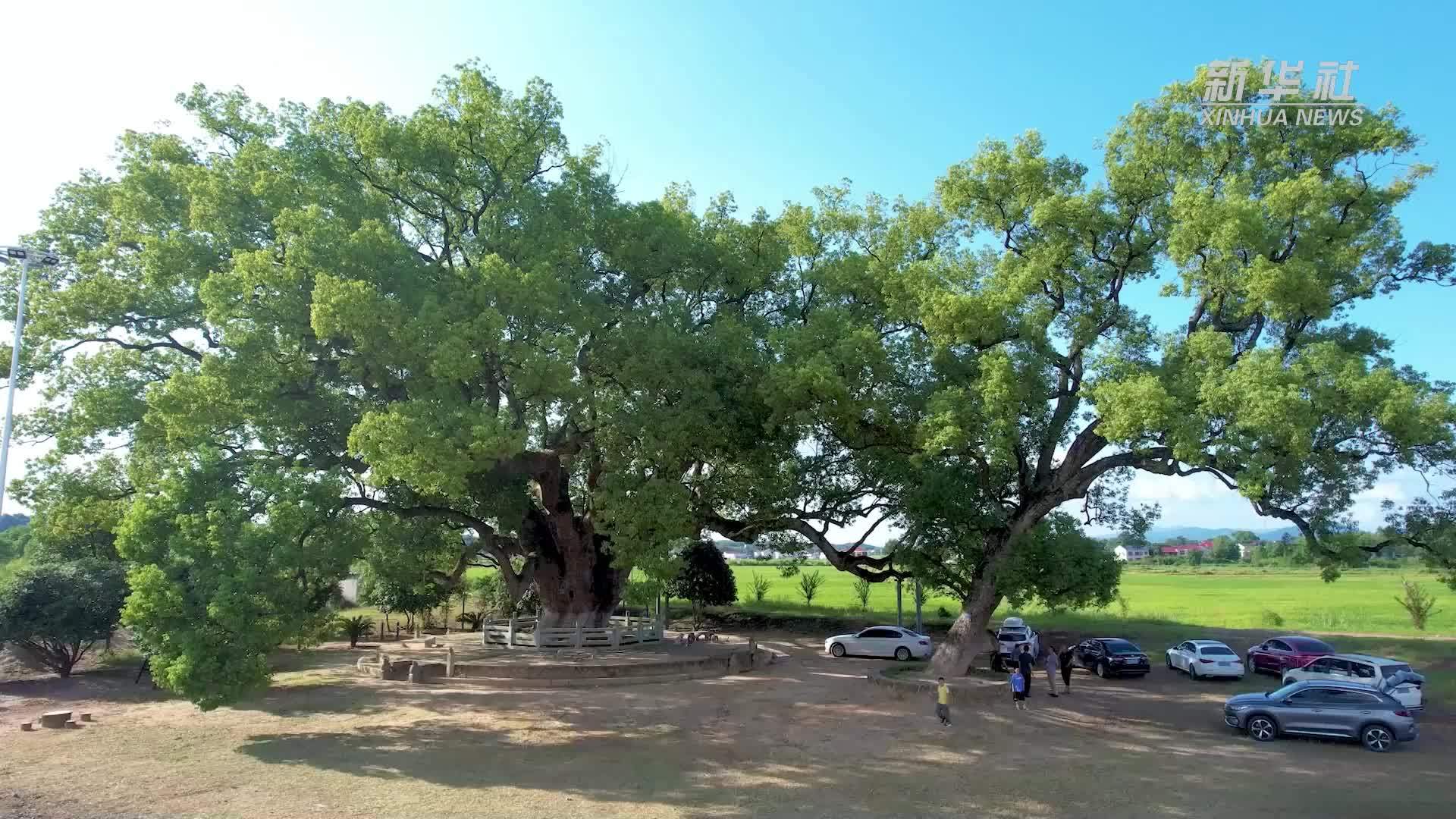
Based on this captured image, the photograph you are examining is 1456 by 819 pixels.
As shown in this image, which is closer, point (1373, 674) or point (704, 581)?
point (1373, 674)

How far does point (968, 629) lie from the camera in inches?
804

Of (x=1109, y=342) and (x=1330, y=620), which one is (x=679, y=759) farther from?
(x=1330, y=620)

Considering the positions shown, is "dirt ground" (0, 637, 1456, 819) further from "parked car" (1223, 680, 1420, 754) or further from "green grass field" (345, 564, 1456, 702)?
"green grass field" (345, 564, 1456, 702)

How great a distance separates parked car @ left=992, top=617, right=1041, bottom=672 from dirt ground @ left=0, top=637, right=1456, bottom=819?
4.69 metres

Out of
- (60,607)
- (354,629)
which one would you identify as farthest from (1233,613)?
(60,607)

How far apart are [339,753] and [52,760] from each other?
4.53m

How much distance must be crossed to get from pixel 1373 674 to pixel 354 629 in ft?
107

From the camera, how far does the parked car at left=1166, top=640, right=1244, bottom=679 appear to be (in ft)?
76.4

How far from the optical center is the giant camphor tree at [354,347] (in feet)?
49.7

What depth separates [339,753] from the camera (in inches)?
554

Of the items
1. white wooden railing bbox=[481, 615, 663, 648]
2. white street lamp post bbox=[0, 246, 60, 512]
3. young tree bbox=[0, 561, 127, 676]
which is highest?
white street lamp post bbox=[0, 246, 60, 512]

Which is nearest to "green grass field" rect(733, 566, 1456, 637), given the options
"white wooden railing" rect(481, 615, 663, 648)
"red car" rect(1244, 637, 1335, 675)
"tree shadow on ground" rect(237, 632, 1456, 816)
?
"red car" rect(1244, 637, 1335, 675)

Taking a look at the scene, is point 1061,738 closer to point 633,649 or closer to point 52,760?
point 633,649

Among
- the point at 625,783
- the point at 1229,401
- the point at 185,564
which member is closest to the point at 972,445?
the point at 1229,401
